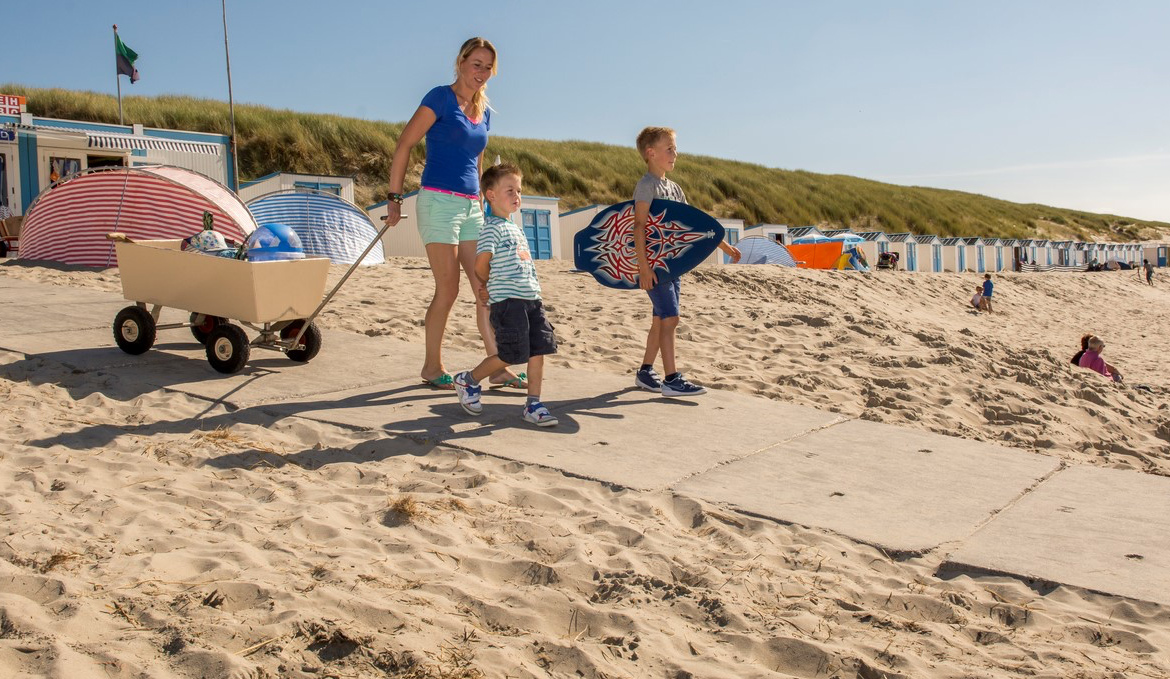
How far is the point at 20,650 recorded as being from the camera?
7.60 ft

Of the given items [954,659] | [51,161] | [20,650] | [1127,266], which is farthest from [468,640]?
[1127,266]

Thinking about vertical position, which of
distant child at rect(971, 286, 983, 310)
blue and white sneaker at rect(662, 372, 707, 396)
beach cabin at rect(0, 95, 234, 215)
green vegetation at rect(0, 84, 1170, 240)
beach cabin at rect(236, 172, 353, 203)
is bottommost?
distant child at rect(971, 286, 983, 310)

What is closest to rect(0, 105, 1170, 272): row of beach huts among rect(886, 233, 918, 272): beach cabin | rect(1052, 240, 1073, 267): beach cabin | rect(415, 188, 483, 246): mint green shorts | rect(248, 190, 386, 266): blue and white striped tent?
rect(248, 190, 386, 266): blue and white striped tent

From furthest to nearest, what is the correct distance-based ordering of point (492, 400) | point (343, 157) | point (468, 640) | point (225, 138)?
point (343, 157) → point (225, 138) → point (492, 400) → point (468, 640)

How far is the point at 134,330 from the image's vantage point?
5766 mm

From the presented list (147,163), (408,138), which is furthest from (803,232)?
(408,138)

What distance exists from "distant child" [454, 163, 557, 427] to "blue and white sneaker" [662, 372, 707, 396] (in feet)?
3.55

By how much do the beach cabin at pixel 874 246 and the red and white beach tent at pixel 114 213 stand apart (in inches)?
→ 1219

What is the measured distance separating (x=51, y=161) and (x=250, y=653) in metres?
19.0

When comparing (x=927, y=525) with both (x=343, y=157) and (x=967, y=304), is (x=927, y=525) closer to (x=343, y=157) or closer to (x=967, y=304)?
(x=967, y=304)

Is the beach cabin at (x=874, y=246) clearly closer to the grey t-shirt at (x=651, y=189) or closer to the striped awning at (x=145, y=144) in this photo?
the striped awning at (x=145, y=144)

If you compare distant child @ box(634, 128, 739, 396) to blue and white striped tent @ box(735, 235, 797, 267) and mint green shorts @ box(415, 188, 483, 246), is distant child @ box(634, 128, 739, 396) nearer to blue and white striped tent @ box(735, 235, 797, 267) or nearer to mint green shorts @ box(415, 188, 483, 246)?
mint green shorts @ box(415, 188, 483, 246)

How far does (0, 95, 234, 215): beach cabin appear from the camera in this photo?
1764cm

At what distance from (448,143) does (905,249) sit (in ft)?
128
